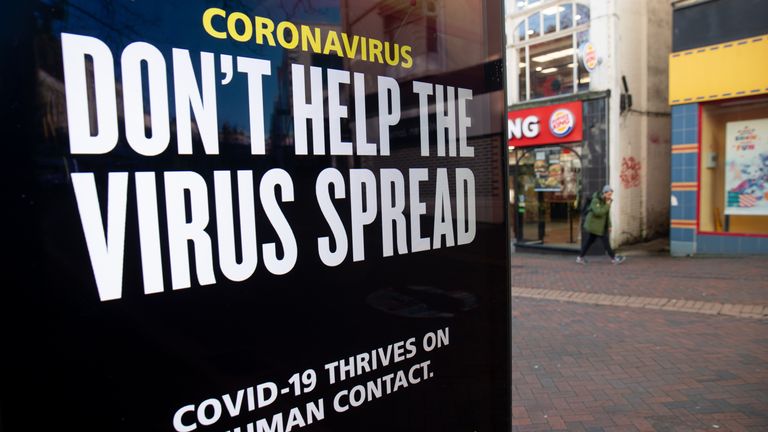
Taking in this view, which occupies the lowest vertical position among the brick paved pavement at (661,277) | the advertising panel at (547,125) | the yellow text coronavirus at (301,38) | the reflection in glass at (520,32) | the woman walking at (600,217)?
the brick paved pavement at (661,277)

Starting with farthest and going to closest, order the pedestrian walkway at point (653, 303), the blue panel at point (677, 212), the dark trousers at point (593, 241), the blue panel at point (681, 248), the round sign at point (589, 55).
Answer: the round sign at point (589, 55) → the blue panel at point (677, 212) → the blue panel at point (681, 248) → the dark trousers at point (593, 241) → the pedestrian walkway at point (653, 303)

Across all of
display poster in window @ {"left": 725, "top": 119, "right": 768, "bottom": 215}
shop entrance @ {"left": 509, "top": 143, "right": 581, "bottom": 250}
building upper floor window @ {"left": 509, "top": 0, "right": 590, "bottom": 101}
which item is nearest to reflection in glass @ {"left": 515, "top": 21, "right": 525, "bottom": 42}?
building upper floor window @ {"left": 509, "top": 0, "right": 590, "bottom": 101}

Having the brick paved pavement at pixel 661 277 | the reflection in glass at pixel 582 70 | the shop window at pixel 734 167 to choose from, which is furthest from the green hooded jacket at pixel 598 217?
the reflection in glass at pixel 582 70

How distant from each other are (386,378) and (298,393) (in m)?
0.33

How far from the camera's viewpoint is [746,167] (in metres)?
10.7

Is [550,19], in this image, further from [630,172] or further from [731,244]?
[731,244]

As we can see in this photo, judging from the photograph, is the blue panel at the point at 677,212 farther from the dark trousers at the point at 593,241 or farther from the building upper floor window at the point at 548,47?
the building upper floor window at the point at 548,47

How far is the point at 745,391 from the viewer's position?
166 inches

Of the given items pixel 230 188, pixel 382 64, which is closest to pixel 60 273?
pixel 230 188

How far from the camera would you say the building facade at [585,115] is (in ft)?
41.0

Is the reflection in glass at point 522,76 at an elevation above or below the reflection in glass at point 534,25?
below

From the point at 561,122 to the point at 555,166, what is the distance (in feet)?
3.89

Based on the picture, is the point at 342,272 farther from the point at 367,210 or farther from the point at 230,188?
the point at 230,188

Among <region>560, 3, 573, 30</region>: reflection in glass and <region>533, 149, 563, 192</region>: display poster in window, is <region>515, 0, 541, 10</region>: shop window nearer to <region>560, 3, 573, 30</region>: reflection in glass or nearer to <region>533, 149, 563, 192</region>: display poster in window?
<region>560, 3, 573, 30</region>: reflection in glass
